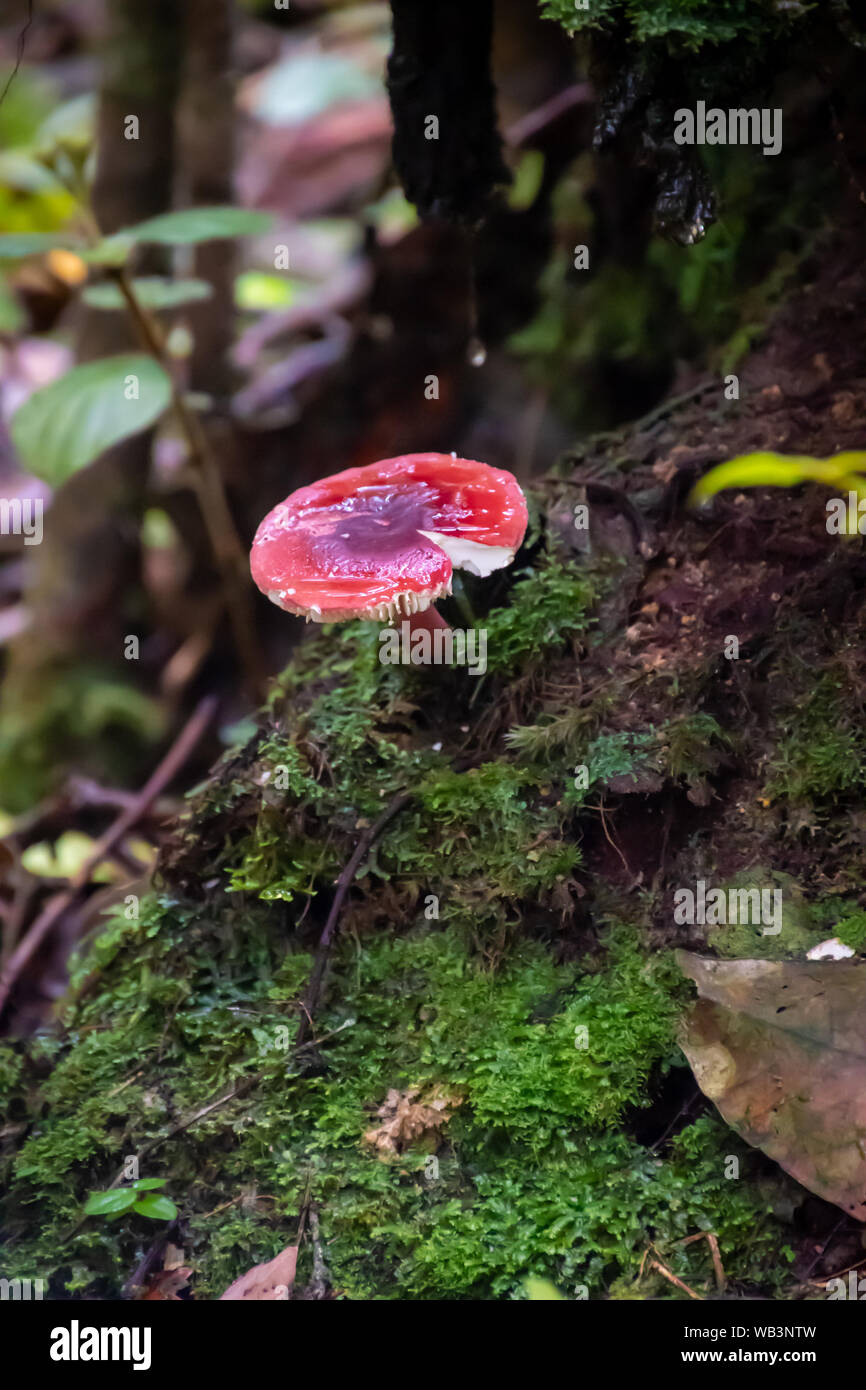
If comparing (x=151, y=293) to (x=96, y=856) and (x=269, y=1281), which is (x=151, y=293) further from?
(x=269, y=1281)

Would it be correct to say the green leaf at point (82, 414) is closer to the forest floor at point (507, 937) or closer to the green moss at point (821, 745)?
the forest floor at point (507, 937)

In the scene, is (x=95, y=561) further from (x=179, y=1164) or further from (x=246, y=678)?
(x=179, y=1164)

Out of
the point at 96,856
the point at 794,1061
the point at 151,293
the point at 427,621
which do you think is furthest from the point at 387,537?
the point at 151,293

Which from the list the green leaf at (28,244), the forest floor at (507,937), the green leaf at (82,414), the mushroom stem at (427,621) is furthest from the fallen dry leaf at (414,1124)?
the green leaf at (28,244)

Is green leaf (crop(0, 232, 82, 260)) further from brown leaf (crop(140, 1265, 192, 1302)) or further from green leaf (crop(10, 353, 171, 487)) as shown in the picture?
brown leaf (crop(140, 1265, 192, 1302))

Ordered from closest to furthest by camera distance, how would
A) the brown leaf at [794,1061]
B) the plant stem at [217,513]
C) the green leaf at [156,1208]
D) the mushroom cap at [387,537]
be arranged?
1. the brown leaf at [794,1061]
2. the green leaf at [156,1208]
3. the mushroom cap at [387,537]
4. the plant stem at [217,513]

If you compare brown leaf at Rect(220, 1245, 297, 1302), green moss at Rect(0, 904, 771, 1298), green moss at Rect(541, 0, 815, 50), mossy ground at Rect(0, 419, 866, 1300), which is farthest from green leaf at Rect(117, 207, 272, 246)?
brown leaf at Rect(220, 1245, 297, 1302)
